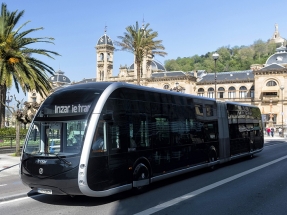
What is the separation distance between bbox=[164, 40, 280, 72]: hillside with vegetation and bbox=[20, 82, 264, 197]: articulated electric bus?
109 meters

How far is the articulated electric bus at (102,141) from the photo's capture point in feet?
27.7

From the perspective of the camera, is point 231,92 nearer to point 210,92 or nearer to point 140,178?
point 210,92

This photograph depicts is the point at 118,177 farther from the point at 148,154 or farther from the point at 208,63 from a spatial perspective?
the point at 208,63

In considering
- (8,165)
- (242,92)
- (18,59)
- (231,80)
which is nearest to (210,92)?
(231,80)

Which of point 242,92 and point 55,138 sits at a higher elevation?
point 242,92

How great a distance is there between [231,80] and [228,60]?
6342cm

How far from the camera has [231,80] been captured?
83.2 m

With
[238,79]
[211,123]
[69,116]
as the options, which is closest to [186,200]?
[69,116]

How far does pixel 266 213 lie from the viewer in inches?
313

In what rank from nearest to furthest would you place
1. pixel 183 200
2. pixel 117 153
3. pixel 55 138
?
1. pixel 55 138
2. pixel 117 153
3. pixel 183 200

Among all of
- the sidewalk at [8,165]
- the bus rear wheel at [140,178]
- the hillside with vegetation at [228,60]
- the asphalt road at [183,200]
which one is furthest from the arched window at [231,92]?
the bus rear wheel at [140,178]

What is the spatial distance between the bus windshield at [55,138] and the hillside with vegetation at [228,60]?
365 ft

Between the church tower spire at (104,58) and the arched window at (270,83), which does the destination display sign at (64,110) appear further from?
the church tower spire at (104,58)

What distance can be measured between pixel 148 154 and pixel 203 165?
4.42m
